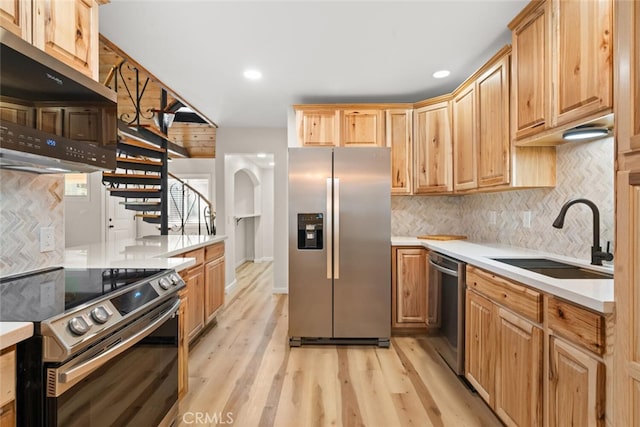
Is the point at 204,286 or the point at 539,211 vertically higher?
the point at 539,211

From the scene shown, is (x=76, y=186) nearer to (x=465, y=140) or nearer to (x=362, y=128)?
(x=362, y=128)

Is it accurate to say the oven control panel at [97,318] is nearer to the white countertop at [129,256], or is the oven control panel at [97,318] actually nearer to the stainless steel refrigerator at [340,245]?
the white countertop at [129,256]

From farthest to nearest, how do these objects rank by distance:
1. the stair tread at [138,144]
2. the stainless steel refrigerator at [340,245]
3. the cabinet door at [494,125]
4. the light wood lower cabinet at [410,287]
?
1. the stair tread at [138,144]
2. the light wood lower cabinet at [410,287]
3. the stainless steel refrigerator at [340,245]
4. the cabinet door at [494,125]

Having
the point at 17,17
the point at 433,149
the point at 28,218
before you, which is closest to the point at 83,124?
the point at 17,17

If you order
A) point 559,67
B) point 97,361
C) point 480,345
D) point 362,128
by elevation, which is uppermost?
point 362,128

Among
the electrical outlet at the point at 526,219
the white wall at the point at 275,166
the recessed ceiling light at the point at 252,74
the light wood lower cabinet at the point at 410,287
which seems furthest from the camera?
the white wall at the point at 275,166

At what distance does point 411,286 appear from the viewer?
2.96 m

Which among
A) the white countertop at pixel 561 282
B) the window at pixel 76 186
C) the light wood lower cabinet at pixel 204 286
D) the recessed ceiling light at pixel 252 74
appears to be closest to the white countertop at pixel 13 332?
the light wood lower cabinet at pixel 204 286

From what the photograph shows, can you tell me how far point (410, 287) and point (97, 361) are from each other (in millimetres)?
2527

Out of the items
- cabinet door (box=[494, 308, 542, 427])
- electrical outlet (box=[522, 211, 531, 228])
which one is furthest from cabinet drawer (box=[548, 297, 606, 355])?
electrical outlet (box=[522, 211, 531, 228])

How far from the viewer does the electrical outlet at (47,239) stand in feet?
5.20

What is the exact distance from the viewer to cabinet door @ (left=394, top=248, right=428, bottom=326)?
9.66 feet

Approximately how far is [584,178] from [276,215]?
3473 millimetres

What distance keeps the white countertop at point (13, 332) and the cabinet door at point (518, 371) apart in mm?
1889
